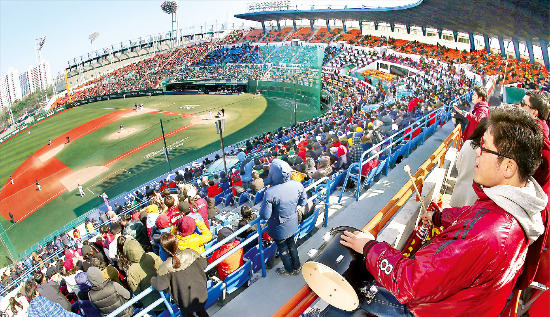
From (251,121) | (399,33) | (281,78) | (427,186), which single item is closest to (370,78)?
(281,78)

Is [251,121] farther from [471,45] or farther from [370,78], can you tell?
[471,45]

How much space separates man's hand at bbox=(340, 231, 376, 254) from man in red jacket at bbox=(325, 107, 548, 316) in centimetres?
19

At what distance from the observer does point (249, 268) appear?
450cm

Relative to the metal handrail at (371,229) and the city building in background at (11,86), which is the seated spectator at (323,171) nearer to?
the metal handrail at (371,229)

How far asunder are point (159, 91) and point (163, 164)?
3272cm

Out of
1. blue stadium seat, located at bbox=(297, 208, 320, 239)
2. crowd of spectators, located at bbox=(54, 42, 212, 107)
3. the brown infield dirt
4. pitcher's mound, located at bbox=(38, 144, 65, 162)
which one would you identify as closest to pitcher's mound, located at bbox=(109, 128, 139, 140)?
the brown infield dirt

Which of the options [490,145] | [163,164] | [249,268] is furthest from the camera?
[163,164]

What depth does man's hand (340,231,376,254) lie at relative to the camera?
7.00ft

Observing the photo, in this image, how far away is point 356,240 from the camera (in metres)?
2.17

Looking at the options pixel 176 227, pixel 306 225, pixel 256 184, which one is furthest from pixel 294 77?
pixel 176 227

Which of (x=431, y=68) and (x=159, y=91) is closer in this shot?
(x=431, y=68)

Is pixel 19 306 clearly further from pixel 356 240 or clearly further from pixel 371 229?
pixel 356 240

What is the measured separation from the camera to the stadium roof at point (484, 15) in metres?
23.2

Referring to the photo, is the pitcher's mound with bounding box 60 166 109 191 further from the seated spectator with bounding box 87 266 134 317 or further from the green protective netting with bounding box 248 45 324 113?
the seated spectator with bounding box 87 266 134 317
